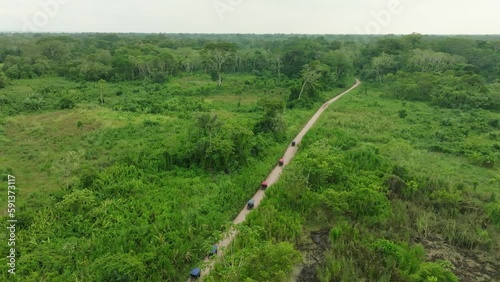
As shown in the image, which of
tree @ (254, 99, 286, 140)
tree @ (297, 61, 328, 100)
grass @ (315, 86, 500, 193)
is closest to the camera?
grass @ (315, 86, 500, 193)

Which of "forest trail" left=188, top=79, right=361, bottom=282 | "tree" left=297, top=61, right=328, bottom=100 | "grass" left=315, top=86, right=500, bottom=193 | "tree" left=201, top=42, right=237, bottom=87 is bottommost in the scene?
"forest trail" left=188, top=79, right=361, bottom=282

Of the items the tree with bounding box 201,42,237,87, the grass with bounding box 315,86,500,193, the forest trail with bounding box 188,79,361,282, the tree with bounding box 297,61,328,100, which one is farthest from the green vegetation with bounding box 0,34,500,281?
the tree with bounding box 201,42,237,87

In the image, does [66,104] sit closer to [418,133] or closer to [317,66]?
[317,66]

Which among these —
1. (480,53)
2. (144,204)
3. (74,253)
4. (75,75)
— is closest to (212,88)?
(75,75)

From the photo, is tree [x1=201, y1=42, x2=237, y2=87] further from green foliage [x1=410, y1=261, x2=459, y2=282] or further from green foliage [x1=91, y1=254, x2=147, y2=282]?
green foliage [x1=410, y1=261, x2=459, y2=282]

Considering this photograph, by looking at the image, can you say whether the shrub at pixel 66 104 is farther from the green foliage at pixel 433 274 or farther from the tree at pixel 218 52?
the green foliage at pixel 433 274

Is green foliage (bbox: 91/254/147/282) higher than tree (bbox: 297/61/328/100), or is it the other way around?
tree (bbox: 297/61/328/100)

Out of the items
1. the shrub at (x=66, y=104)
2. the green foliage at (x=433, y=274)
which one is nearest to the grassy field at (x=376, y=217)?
the green foliage at (x=433, y=274)

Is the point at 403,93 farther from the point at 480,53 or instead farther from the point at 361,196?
the point at 361,196

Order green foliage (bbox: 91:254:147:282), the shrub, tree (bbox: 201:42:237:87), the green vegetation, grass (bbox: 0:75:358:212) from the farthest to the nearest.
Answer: tree (bbox: 201:42:237:87), the shrub, grass (bbox: 0:75:358:212), the green vegetation, green foliage (bbox: 91:254:147:282)
